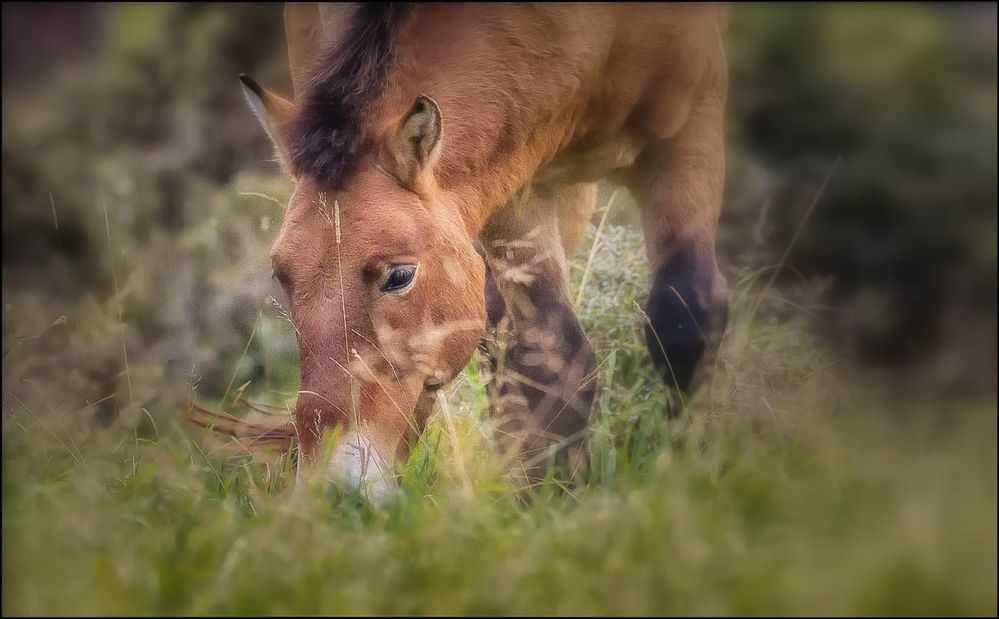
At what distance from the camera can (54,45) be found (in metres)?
3.11

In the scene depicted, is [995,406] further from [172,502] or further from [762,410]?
[172,502]

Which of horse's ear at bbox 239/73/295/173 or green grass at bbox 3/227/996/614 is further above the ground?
horse's ear at bbox 239/73/295/173

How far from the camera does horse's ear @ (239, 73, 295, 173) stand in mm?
3014

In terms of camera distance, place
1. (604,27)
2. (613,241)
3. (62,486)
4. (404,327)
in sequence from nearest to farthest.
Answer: (62,486) → (404,327) → (604,27) → (613,241)

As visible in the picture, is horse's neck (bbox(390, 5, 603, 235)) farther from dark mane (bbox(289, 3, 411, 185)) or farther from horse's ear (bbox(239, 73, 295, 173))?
horse's ear (bbox(239, 73, 295, 173))

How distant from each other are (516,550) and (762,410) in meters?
1.19

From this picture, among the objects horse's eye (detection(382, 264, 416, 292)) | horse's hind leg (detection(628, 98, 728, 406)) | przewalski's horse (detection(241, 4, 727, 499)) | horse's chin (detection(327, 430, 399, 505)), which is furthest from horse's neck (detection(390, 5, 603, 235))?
horse's chin (detection(327, 430, 399, 505))

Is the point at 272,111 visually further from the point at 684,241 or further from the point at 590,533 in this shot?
the point at 590,533

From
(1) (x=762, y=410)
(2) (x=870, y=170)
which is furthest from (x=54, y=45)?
(2) (x=870, y=170)

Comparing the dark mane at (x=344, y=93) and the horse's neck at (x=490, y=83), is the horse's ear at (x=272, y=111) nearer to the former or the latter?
the dark mane at (x=344, y=93)

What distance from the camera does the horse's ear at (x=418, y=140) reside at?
2818 mm

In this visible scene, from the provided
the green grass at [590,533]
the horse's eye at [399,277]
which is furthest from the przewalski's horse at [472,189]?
the green grass at [590,533]

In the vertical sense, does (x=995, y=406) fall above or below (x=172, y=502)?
above

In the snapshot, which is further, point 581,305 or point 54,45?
point 581,305
